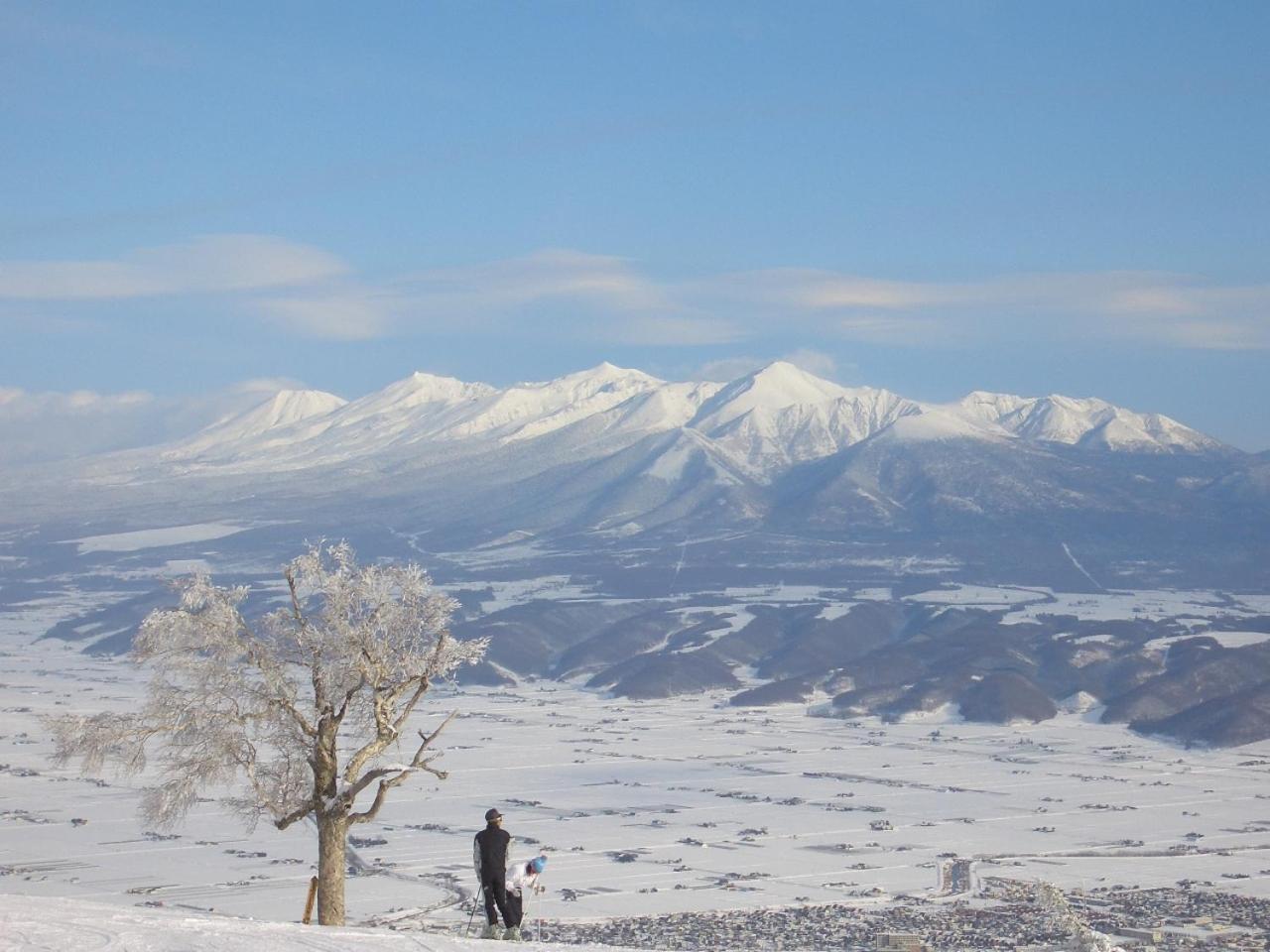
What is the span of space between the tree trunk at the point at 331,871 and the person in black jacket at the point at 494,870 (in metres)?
4.65

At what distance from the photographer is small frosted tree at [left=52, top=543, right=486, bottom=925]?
2427 centimetres

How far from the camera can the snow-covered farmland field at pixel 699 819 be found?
5441 cm

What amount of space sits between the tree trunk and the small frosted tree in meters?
0.03

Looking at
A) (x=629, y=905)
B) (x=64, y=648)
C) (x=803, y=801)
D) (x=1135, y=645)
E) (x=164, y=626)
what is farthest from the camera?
(x=64, y=648)

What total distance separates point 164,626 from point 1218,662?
128 m

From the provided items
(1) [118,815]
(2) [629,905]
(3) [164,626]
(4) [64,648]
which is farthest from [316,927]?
(4) [64,648]

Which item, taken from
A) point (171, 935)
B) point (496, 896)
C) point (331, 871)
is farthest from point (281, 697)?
point (171, 935)

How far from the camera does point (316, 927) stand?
19.3 m

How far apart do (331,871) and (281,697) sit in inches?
109

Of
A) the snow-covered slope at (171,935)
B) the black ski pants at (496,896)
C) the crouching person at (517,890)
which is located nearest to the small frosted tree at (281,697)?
the snow-covered slope at (171,935)

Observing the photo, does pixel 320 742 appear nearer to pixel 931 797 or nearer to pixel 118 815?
pixel 118 815

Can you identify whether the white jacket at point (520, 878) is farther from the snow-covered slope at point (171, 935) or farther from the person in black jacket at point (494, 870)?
the snow-covered slope at point (171, 935)

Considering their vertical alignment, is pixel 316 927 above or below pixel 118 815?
above

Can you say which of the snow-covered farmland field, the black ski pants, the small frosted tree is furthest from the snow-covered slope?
the snow-covered farmland field
